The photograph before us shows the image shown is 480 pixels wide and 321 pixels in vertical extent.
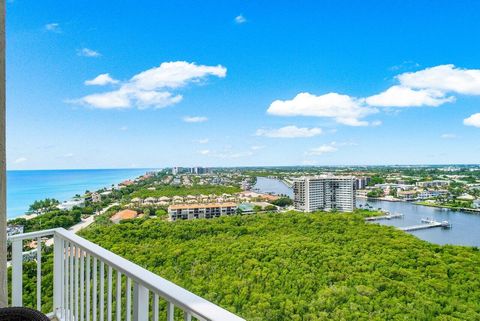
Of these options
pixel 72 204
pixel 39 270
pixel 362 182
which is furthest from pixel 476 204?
pixel 39 270

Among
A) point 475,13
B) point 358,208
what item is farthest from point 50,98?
point 475,13

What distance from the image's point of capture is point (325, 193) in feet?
51.3

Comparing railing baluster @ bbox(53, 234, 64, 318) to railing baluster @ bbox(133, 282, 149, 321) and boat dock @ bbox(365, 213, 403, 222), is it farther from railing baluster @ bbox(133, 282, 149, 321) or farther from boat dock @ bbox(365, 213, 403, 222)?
boat dock @ bbox(365, 213, 403, 222)

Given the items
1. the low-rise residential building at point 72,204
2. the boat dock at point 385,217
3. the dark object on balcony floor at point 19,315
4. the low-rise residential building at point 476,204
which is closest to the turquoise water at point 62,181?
the low-rise residential building at point 72,204

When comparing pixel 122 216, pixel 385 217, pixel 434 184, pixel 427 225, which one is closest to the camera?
pixel 122 216

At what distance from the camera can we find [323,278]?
10125mm

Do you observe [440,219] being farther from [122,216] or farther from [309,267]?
[122,216]

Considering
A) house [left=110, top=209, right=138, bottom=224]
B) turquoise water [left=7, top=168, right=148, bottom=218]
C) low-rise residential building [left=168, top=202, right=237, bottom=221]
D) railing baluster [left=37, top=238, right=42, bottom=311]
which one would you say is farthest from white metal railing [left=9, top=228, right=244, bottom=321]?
low-rise residential building [left=168, top=202, right=237, bottom=221]

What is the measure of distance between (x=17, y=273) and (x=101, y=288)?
114 centimetres

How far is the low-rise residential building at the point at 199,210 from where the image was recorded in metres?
12.7

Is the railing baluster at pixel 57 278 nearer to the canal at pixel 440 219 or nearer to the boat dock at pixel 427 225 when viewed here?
the canal at pixel 440 219

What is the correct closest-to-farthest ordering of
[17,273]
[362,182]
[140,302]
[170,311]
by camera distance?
1. [170,311]
2. [140,302]
3. [17,273]
4. [362,182]

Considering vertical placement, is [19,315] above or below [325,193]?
above

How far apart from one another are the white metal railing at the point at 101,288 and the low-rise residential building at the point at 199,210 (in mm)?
10551
